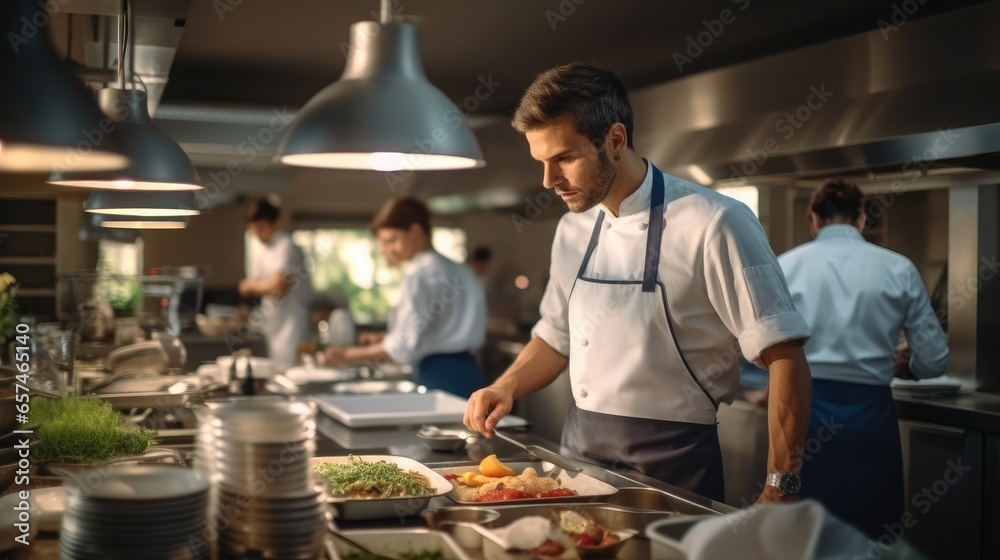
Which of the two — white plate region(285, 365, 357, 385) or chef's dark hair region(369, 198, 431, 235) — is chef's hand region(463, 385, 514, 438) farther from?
chef's dark hair region(369, 198, 431, 235)

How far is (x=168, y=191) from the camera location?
8.72 ft

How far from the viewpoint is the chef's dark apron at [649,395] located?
233 cm

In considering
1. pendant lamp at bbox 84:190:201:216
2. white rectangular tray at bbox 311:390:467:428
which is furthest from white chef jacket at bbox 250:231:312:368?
pendant lamp at bbox 84:190:201:216

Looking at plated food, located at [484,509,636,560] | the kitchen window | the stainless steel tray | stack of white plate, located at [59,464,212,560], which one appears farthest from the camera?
the kitchen window

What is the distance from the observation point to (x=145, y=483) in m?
1.29

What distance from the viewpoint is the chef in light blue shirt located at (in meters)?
3.53

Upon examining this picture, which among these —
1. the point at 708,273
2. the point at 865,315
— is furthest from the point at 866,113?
the point at 708,273

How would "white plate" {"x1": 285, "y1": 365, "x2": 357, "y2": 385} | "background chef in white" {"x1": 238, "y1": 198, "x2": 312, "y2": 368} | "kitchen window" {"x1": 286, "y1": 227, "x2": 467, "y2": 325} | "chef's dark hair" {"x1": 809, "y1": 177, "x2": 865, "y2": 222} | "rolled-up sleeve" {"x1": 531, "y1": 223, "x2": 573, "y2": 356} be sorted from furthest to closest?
"kitchen window" {"x1": 286, "y1": 227, "x2": 467, "y2": 325} < "background chef in white" {"x1": 238, "y1": 198, "x2": 312, "y2": 368} < "white plate" {"x1": 285, "y1": 365, "x2": 357, "y2": 385} < "chef's dark hair" {"x1": 809, "y1": 177, "x2": 865, "y2": 222} < "rolled-up sleeve" {"x1": 531, "y1": 223, "x2": 573, "y2": 356}

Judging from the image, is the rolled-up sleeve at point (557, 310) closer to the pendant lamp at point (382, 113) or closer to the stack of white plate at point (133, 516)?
the pendant lamp at point (382, 113)

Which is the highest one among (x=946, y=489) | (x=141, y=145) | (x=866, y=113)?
(x=866, y=113)

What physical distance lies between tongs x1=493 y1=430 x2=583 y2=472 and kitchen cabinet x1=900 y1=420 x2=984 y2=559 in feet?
5.92

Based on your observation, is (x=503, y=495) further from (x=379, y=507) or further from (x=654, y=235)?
(x=654, y=235)

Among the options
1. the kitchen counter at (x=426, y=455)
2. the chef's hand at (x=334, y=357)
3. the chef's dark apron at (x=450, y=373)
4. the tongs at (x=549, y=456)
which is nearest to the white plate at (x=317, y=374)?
the chef's hand at (x=334, y=357)

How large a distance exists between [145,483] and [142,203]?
1.51 meters
